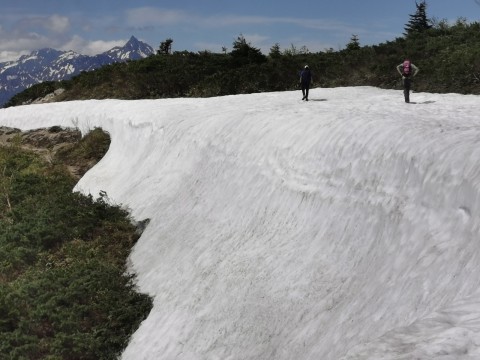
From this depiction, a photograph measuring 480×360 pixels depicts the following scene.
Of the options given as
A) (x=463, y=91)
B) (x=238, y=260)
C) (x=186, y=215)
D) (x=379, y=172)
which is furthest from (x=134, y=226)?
(x=463, y=91)

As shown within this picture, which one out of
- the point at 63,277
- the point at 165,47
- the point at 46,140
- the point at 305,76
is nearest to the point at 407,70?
the point at 305,76

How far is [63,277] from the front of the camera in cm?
1450

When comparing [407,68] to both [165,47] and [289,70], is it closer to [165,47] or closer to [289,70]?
[289,70]

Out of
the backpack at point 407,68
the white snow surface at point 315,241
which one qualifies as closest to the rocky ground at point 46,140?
the white snow surface at point 315,241

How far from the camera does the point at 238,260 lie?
1209 cm

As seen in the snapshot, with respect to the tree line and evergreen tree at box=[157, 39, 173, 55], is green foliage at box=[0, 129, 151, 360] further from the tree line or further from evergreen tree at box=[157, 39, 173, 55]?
evergreen tree at box=[157, 39, 173, 55]

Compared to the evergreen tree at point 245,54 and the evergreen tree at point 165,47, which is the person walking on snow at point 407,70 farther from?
the evergreen tree at point 165,47

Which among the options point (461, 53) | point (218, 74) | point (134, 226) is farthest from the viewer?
point (218, 74)

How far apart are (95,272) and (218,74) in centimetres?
3041

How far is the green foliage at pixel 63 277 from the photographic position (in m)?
11.9

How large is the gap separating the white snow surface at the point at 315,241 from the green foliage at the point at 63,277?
848mm

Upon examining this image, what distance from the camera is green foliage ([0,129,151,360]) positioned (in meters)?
11.9

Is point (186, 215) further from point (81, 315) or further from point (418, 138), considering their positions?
point (418, 138)

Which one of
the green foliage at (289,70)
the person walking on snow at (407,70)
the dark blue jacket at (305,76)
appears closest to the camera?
the person walking on snow at (407,70)
